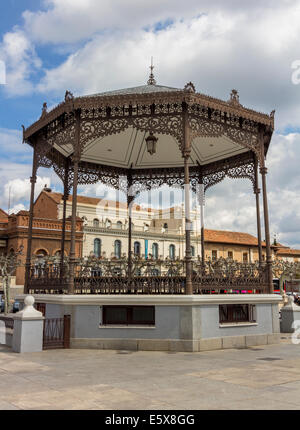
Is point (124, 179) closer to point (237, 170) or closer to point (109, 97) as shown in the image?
point (237, 170)

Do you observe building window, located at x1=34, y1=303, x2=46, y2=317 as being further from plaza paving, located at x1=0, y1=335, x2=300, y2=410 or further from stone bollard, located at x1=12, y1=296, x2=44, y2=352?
plaza paving, located at x1=0, y1=335, x2=300, y2=410

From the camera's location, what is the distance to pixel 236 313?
482 inches

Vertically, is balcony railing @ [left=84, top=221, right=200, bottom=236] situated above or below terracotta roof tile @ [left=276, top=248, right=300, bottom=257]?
above

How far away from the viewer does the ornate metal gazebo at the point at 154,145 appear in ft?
38.2

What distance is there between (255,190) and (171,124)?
4.59 meters

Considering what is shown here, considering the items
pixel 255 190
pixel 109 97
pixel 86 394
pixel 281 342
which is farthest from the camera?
pixel 255 190

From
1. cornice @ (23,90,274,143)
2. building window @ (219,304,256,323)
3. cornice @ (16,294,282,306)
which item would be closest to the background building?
building window @ (219,304,256,323)

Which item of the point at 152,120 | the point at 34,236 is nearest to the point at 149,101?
the point at 152,120

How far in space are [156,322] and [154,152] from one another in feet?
17.2

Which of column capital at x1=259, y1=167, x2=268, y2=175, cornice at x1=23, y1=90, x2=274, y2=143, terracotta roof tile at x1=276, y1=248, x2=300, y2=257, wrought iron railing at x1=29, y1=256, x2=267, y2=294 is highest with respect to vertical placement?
cornice at x1=23, y1=90, x2=274, y2=143

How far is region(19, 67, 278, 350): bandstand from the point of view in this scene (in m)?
11.4

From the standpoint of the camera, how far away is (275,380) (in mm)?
7094

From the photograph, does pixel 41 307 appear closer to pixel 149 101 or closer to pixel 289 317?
pixel 149 101
